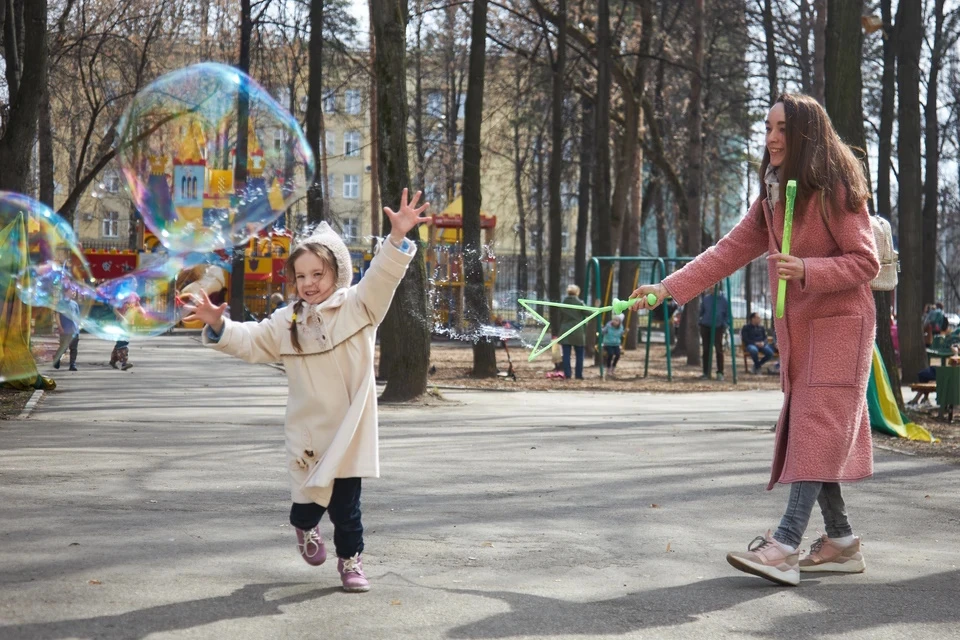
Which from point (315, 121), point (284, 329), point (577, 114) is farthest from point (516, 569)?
point (577, 114)

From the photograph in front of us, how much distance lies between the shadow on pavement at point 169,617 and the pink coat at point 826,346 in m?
2.08

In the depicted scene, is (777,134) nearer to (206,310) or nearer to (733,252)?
(733,252)

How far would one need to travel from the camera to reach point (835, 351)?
17.6 feet

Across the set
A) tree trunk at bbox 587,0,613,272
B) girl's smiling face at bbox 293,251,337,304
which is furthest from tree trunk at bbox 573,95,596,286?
girl's smiling face at bbox 293,251,337,304

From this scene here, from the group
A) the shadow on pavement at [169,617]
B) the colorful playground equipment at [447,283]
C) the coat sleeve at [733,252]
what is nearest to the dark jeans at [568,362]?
the colorful playground equipment at [447,283]

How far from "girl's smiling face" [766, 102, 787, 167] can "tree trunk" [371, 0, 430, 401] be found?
392 inches

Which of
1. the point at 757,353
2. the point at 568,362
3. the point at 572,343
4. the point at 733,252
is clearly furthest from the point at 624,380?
the point at 733,252

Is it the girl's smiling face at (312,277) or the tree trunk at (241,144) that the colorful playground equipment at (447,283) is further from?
the girl's smiling face at (312,277)

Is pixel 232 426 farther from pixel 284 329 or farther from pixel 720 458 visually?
pixel 284 329

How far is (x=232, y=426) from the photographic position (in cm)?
1218

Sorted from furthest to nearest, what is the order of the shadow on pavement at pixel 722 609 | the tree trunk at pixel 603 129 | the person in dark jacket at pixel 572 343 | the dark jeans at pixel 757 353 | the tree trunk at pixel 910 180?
1. the dark jeans at pixel 757 353
2. the tree trunk at pixel 603 129
3. the person in dark jacket at pixel 572 343
4. the tree trunk at pixel 910 180
5. the shadow on pavement at pixel 722 609

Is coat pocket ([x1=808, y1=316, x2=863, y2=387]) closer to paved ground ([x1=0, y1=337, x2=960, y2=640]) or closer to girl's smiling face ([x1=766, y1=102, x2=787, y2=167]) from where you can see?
girl's smiling face ([x1=766, y1=102, x2=787, y2=167])

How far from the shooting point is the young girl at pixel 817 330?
5.29 metres

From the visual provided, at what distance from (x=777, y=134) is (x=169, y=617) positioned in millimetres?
3214
